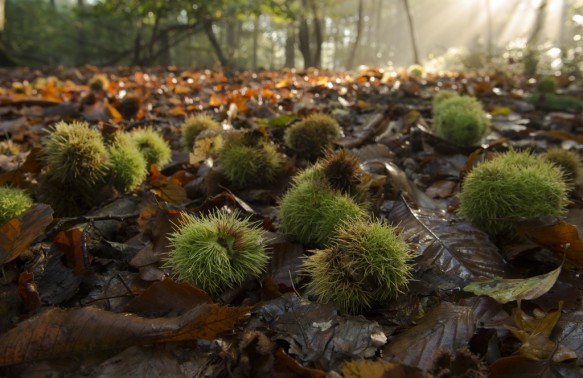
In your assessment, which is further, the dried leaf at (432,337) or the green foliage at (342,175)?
the green foliage at (342,175)

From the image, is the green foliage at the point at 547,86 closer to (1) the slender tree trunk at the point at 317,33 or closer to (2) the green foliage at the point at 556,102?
(2) the green foliage at the point at 556,102

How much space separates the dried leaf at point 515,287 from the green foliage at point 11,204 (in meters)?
1.81

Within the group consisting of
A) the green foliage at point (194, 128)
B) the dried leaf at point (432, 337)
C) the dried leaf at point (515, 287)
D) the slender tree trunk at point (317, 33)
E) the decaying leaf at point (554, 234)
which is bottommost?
the dried leaf at point (432, 337)

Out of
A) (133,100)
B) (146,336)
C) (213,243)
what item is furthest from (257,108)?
(146,336)

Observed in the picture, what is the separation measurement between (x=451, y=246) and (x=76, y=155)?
1.77 meters

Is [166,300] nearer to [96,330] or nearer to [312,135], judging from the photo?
[96,330]

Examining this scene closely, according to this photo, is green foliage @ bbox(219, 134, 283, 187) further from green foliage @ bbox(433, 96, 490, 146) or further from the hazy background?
the hazy background

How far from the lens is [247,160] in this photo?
234 centimetres

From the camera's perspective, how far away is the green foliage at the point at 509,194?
1752mm

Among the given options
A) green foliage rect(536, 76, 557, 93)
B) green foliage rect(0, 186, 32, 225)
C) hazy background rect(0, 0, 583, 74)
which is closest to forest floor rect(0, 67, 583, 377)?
green foliage rect(0, 186, 32, 225)

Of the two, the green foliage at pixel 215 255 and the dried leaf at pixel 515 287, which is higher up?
the green foliage at pixel 215 255

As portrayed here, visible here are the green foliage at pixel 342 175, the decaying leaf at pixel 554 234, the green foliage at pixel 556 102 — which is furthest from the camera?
the green foliage at pixel 556 102

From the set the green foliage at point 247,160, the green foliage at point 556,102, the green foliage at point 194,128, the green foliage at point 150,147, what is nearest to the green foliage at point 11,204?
the green foliage at point 150,147

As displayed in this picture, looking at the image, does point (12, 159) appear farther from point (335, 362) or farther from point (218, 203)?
point (335, 362)
